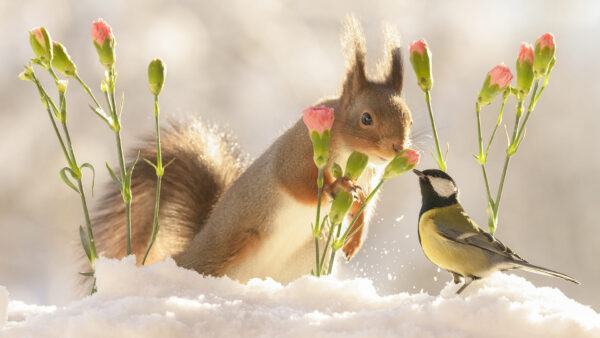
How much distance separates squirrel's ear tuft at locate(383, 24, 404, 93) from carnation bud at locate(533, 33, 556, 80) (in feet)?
1.18

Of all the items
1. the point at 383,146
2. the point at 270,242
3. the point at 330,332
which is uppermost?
the point at 383,146

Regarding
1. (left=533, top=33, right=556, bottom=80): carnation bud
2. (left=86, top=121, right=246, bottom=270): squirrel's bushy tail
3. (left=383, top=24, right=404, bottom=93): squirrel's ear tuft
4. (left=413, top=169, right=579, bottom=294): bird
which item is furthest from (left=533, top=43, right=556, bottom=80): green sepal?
(left=86, top=121, right=246, bottom=270): squirrel's bushy tail

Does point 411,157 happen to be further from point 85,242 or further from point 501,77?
point 85,242

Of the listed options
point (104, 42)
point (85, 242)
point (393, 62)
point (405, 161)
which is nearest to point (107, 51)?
point (104, 42)

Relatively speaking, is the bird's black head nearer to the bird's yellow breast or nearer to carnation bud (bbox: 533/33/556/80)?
the bird's yellow breast

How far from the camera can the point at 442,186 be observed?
66cm

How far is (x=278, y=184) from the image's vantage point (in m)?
1.12

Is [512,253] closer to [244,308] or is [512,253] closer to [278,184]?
[244,308]

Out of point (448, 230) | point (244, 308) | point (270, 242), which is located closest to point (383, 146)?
→ point (270, 242)

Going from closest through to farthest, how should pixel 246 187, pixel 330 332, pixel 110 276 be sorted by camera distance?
pixel 330 332 → pixel 110 276 → pixel 246 187

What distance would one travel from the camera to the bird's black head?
2.16ft

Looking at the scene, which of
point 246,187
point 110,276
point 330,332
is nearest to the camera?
point 330,332

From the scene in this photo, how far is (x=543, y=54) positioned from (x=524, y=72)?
1.2 inches

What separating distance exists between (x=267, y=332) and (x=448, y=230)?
0.70ft
